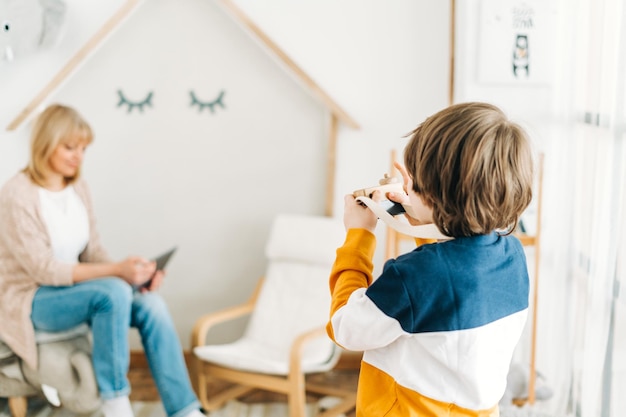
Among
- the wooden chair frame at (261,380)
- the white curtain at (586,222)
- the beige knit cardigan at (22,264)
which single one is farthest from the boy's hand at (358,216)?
the beige knit cardigan at (22,264)

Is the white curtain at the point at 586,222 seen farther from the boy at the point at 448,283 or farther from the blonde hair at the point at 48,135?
the blonde hair at the point at 48,135

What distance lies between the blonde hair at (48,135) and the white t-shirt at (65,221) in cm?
7

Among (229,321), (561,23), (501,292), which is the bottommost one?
(229,321)

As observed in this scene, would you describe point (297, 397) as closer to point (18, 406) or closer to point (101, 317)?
point (101, 317)

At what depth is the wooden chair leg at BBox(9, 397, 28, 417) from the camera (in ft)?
8.73

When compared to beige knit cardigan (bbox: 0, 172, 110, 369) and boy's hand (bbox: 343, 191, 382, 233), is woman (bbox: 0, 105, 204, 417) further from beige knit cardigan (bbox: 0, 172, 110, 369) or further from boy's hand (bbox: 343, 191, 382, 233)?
boy's hand (bbox: 343, 191, 382, 233)

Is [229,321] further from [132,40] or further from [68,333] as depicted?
[132,40]

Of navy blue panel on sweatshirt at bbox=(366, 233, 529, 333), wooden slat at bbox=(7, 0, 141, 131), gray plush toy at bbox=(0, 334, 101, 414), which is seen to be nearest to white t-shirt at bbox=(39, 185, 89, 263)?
gray plush toy at bbox=(0, 334, 101, 414)

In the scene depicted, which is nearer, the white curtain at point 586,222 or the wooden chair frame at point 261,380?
the white curtain at point 586,222

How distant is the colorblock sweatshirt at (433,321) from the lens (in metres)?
1.21

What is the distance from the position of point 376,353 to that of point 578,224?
1.17 meters

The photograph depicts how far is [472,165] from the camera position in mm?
1164

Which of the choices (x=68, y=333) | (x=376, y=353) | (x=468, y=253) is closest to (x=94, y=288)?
(x=68, y=333)

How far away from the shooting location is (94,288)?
96.9 inches
